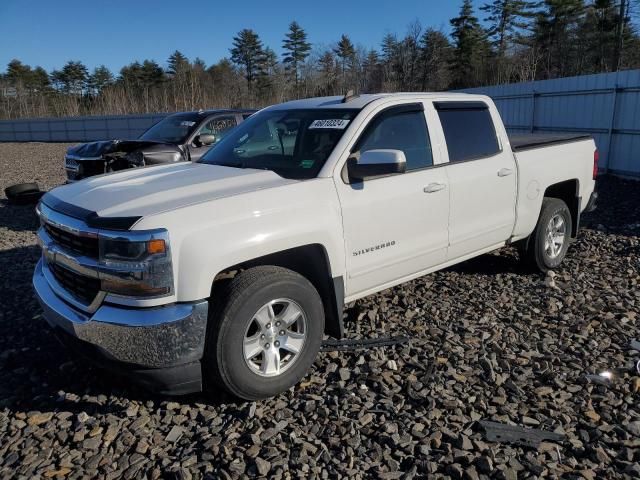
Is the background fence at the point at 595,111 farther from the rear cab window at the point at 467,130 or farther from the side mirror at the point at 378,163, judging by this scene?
the side mirror at the point at 378,163

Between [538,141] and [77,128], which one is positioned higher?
[538,141]

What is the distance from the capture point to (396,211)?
3904mm

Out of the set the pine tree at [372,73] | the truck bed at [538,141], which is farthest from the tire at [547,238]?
the pine tree at [372,73]

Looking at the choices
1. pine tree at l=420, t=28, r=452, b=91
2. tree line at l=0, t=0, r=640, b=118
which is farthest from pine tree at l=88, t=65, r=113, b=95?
pine tree at l=420, t=28, r=452, b=91

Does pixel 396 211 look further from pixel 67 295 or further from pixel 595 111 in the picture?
pixel 595 111

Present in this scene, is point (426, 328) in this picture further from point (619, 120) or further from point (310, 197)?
point (619, 120)

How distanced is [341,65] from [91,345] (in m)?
56.9

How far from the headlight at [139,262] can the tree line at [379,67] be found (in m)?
31.6

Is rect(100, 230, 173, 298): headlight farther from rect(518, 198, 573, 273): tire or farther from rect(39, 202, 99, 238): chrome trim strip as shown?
rect(518, 198, 573, 273): tire

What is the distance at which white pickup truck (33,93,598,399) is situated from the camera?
9.32 ft

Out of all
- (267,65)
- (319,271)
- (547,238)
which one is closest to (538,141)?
(547,238)

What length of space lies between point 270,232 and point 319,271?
564 mm

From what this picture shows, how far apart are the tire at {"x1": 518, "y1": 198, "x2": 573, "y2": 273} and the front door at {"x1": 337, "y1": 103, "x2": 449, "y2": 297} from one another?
5.14ft

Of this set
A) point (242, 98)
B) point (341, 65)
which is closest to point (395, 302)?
point (242, 98)
